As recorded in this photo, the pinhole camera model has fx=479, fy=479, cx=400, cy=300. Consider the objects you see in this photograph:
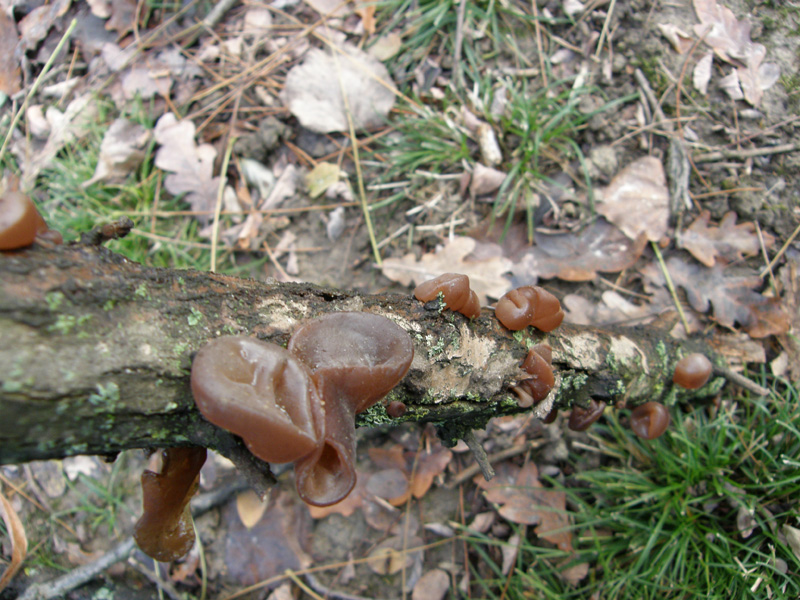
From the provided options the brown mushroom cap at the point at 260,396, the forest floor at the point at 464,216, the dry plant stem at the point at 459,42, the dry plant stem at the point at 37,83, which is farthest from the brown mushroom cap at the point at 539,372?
the dry plant stem at the point at 37,83

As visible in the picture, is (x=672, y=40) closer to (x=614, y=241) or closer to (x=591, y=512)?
(x=614, y=241)

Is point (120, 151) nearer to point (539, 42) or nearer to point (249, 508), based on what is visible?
point (249, 508)

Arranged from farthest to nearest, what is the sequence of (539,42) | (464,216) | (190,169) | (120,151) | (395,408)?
(120,151) < (190,169) < (539,42) < (464,216) < (395,408)

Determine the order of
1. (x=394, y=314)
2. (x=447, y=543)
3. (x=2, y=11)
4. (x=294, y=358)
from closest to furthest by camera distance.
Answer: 1. (x=294, y=358)
2. (x=394, y=314)
3. (x=447, y=543)
4. (x=2, y=11)

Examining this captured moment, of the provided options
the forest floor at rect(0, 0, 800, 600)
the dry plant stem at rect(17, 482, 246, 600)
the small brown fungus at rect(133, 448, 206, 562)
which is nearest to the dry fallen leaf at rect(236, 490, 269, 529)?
the forest floor at rect(0, 0, 800, 600)

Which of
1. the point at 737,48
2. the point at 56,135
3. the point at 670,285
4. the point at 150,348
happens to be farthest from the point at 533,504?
the point at 56,135

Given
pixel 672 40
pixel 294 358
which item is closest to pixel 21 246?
pixel 294 358

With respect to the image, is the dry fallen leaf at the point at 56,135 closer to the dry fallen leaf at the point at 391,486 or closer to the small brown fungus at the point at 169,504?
the small brown fungus at the point at 169,504
